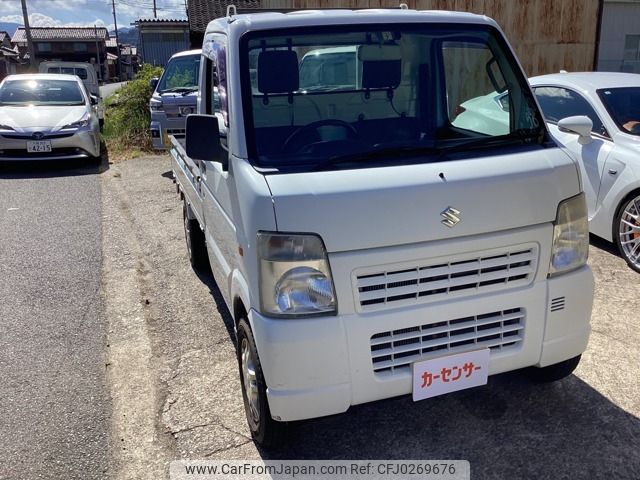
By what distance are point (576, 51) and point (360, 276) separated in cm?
1208

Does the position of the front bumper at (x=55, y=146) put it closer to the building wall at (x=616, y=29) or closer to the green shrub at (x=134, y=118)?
the green shrub at (x=134, y=118)

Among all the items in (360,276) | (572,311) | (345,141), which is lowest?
(572,311)

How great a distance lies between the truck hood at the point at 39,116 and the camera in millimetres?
9812

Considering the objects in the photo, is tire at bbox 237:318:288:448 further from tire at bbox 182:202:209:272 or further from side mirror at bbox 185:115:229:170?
tire at bbox 182:202:209:272

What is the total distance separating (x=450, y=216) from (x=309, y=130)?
0.93 m

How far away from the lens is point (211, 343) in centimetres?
404

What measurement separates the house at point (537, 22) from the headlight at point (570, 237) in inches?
378

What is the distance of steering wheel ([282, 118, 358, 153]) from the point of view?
2.87 meters

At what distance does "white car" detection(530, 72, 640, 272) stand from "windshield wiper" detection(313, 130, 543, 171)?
1969 millimetres

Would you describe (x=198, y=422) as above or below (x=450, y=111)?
below

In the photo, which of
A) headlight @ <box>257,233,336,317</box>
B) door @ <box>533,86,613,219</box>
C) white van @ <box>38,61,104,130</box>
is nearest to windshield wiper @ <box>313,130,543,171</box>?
headlight @ <box>257,233,336,317</box>

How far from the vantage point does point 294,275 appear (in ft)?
7.84

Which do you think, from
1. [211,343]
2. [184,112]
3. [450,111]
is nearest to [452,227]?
[450,111]

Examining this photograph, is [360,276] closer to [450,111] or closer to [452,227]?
[452,227]
